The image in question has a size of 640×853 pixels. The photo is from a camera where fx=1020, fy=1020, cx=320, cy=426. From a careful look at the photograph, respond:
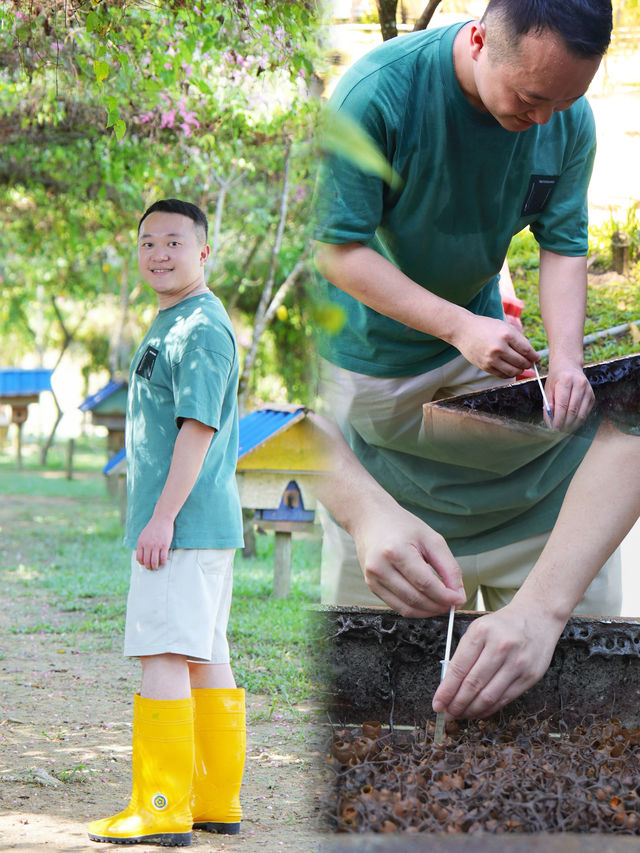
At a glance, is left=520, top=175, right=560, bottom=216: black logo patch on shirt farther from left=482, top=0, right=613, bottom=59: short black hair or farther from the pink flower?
the pink flower

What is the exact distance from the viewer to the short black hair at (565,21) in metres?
0.94

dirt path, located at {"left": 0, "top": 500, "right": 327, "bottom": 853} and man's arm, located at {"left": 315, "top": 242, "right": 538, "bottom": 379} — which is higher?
man's arm, located at {"left": 315, "top": 242, "right": 538, "bottom": 379}

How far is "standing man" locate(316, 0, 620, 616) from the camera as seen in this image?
1.00 m

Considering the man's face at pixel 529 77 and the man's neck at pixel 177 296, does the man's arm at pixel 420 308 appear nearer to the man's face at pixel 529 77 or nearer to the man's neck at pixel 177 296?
the man's face at pixel 529 77

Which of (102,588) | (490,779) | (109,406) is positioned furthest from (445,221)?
(109,406)

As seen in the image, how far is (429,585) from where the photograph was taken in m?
1.05

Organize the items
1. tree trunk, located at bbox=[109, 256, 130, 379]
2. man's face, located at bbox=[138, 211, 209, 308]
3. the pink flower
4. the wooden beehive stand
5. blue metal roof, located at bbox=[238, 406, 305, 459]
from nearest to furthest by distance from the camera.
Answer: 1. man's face, located at bbox=[138, 211, 209, 308]
2. blue metal roof, located at bbox=[238, 406, 305, 459]
3. the wooden beehive stand
4. the pink flower
5. tree trunk, located at bbox=[109, 256, 130, 379]

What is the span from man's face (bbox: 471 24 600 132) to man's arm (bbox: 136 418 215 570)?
1.21 m

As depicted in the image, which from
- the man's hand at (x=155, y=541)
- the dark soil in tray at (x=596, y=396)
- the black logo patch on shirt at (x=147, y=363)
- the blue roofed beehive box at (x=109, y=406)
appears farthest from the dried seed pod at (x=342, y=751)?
the blue roofed beehive box at (x=109, y=406)

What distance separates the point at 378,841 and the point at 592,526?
0.41 meters

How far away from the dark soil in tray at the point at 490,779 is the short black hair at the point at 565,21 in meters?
0.67

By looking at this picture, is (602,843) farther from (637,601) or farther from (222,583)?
(222,583)

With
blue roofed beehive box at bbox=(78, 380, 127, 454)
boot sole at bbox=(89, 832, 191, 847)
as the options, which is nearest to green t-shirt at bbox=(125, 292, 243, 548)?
boot sole at bbox=(89, 832, 191, 847)

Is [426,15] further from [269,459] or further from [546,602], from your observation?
[269,459]
